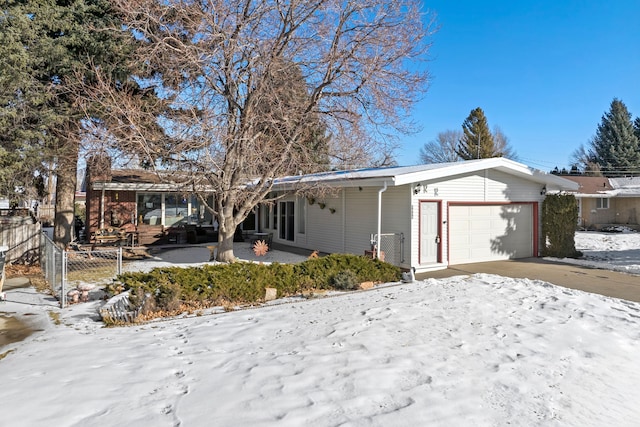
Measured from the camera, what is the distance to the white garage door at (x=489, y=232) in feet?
42.1

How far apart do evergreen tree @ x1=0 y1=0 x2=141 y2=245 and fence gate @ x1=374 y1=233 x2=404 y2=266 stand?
340 inches

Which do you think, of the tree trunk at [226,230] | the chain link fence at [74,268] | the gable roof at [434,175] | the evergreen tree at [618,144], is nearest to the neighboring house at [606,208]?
the gable roof at [434,175]

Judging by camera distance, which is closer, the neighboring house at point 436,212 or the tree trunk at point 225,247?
the neighboring house at point 436,212

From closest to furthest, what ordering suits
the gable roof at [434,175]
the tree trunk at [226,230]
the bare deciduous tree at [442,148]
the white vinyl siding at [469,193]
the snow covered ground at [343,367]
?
the snow covered ground at [343,367] < the gable roof at [434,175] < the white vinyl siding at [469,193] < the tree trunk at [226,230] < the bare deciduous tree at [442,148]

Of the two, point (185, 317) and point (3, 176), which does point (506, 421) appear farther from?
point (3, 176)

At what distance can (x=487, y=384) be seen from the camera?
4.29m

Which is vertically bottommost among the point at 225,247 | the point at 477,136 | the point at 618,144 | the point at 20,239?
the point at 225,247

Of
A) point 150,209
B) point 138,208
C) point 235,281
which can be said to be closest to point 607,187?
point 150,209

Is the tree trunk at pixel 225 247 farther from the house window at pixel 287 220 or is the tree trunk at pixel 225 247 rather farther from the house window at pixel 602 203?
the house window at pixel 602 203

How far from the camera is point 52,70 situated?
12.2 m

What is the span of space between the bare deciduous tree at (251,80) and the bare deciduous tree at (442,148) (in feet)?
131

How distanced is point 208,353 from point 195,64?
7644mm

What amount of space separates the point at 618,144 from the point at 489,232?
42.2 meters

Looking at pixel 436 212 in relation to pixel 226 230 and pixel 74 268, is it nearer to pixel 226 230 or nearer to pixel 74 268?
pixel 226 230
